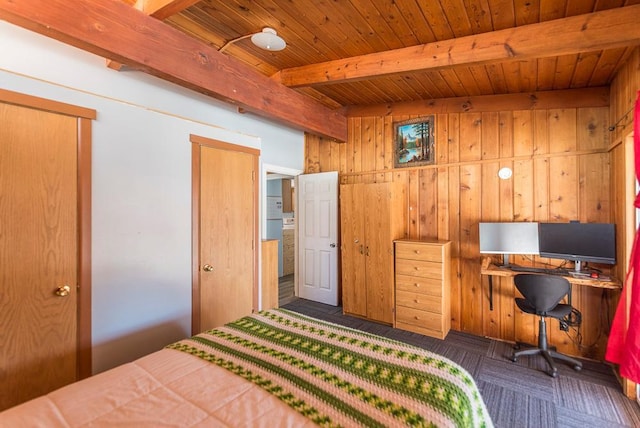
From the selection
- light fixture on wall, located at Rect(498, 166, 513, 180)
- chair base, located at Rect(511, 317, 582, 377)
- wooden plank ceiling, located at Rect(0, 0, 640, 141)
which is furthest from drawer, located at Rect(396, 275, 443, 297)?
wooden plank ceiling, located at Rect(0, 0, 640, 141)

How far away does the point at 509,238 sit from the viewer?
9.71 feet

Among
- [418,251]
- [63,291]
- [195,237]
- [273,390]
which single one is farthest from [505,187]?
[63,291]

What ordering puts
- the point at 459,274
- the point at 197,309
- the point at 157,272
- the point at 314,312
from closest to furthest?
the point at 157,272, the point at 197,309, the point at 459,274, the point at 314,312

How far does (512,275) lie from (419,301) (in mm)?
994

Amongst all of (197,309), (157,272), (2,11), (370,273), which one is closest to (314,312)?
(370,273)

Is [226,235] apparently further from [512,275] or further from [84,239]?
[512,275]

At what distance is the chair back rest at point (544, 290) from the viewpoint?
2410mm

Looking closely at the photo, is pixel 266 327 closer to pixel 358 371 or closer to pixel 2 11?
pixel 358 371

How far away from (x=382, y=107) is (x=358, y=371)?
333cm

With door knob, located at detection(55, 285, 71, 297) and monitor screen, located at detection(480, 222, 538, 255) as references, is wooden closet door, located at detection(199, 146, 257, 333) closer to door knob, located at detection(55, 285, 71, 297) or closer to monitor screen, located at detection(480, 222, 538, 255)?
door knob, located at detection(55, 285, 71, 297)

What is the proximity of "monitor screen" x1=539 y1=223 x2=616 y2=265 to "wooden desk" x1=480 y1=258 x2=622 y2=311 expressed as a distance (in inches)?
8.0

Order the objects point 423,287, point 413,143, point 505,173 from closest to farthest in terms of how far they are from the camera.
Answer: point 505,173 → point 423,287 → point 413,143

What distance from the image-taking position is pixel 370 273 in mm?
3693

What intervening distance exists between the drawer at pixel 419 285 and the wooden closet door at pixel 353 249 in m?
0.50
